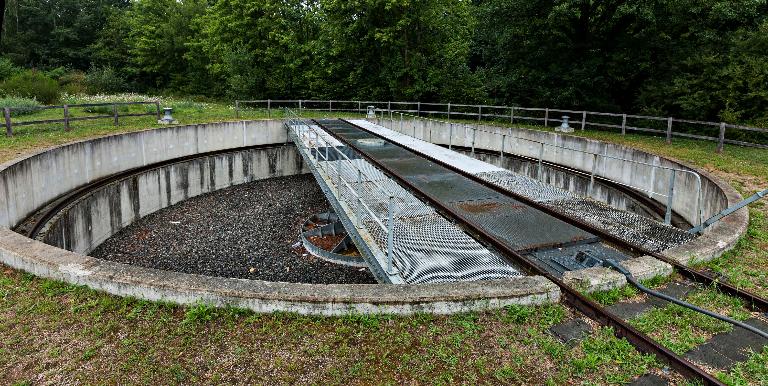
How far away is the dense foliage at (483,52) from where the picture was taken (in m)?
19.3

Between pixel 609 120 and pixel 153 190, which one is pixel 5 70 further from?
pixel 609 120

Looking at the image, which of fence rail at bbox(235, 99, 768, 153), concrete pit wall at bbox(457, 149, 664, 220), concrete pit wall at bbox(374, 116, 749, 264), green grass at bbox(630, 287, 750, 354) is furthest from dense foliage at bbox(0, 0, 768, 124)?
→ green grass at bbox(630, 287, 750, 354)

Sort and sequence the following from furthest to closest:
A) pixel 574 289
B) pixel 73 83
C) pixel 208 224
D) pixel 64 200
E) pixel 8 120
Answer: pixel 73 83, pixel 208 224, pixel 8 120, pixel 64 200, pixel 574 289

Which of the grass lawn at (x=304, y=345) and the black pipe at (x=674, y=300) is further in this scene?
the black pipe at (x=674, y=300)

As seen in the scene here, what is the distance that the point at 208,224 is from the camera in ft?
51.7

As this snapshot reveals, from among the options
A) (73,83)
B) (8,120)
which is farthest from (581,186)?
(73,83)

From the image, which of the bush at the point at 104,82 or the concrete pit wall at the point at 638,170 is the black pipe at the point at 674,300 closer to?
the concrete pit wall at the point at 638,170

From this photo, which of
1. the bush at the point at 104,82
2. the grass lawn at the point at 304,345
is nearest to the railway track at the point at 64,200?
the grass lawn at the point at 304,345

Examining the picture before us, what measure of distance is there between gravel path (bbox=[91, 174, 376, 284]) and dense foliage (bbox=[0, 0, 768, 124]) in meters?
12.4

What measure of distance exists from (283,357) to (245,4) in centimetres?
3224

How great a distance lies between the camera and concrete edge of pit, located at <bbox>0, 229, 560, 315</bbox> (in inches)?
208

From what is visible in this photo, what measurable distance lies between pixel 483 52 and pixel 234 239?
23644mm

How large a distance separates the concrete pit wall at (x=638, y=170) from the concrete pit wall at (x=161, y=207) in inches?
128

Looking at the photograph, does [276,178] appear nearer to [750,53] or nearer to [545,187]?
[545,187]
